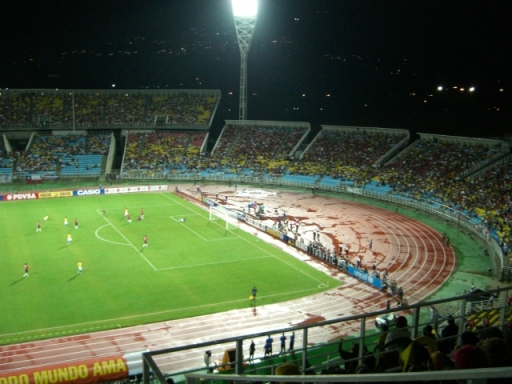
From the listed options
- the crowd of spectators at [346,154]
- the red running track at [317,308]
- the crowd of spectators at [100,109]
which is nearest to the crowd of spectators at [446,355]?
A: the red running track at [317,308]

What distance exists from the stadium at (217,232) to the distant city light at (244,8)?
69.2 feet

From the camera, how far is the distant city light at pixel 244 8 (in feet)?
198

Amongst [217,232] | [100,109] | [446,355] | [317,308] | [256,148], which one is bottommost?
[317,308]

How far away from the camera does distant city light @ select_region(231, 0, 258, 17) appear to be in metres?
60.4

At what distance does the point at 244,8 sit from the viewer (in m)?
61.0

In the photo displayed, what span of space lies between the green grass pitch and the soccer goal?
41 cm

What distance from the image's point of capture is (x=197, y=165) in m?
72.2

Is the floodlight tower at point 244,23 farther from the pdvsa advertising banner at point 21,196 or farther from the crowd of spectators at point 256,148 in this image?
the pdvsa advertising banner at point 21,196

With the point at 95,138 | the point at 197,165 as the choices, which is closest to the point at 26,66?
the point at 95,138

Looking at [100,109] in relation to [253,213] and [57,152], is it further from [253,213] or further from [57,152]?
[253,213]

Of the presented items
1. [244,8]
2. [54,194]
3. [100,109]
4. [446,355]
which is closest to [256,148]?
[244,8]

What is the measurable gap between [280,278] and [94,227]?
794 inches

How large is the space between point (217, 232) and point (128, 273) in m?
11.5

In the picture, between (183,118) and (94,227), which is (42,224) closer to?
(94,227)
